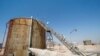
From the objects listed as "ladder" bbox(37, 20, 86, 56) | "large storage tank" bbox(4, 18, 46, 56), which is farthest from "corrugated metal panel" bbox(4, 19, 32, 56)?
"ladder" bbox(37, 20, 86, 56)

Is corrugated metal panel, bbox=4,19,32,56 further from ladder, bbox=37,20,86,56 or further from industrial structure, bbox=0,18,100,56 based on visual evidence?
ladder, bbox=37,20,86,56

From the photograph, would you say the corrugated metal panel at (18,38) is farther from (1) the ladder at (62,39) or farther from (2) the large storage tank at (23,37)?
(1) the ladder at (62,39)

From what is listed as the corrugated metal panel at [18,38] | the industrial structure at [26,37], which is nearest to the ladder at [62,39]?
the industrial structure at [26,37]

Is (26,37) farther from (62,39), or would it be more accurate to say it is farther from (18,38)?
(62,39)

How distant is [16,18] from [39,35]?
414 cm

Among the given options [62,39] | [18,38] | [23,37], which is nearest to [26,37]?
[23,37]

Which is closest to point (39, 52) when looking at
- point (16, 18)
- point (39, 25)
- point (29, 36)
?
point (29, 36)

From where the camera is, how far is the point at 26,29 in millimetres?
Answer: 20625

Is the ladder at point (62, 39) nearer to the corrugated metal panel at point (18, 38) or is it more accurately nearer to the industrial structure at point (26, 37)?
the industrial structure at point (26, 37)

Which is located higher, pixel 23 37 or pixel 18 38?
pixel 23 37

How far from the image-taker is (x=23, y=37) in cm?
2023

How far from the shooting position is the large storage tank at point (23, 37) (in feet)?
65.4

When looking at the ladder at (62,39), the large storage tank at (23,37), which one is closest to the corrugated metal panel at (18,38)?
the large storage tank at (23,37)

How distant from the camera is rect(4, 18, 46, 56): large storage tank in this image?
19938mm
